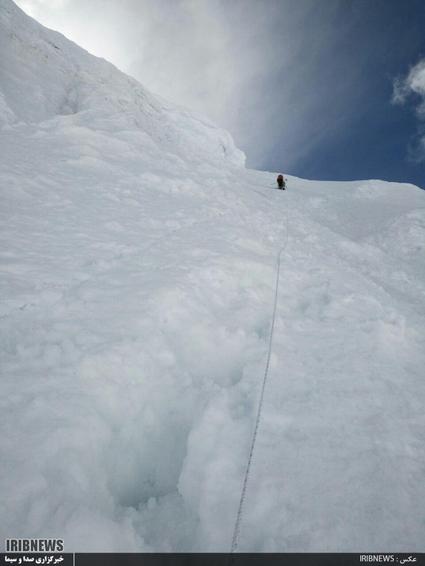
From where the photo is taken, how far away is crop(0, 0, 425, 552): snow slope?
2.89 meters

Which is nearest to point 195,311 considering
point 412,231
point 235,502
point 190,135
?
point 235,502

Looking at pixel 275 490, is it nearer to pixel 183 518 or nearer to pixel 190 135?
pixel 183 518

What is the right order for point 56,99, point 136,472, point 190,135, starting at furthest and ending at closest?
point 190,135 → point 56,99 → point 136,472

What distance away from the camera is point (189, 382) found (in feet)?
13.5

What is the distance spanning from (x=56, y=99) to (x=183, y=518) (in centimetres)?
1910

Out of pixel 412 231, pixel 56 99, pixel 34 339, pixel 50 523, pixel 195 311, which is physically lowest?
pixel 50 523

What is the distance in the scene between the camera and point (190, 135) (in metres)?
31.3

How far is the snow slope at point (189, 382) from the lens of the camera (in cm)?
289
